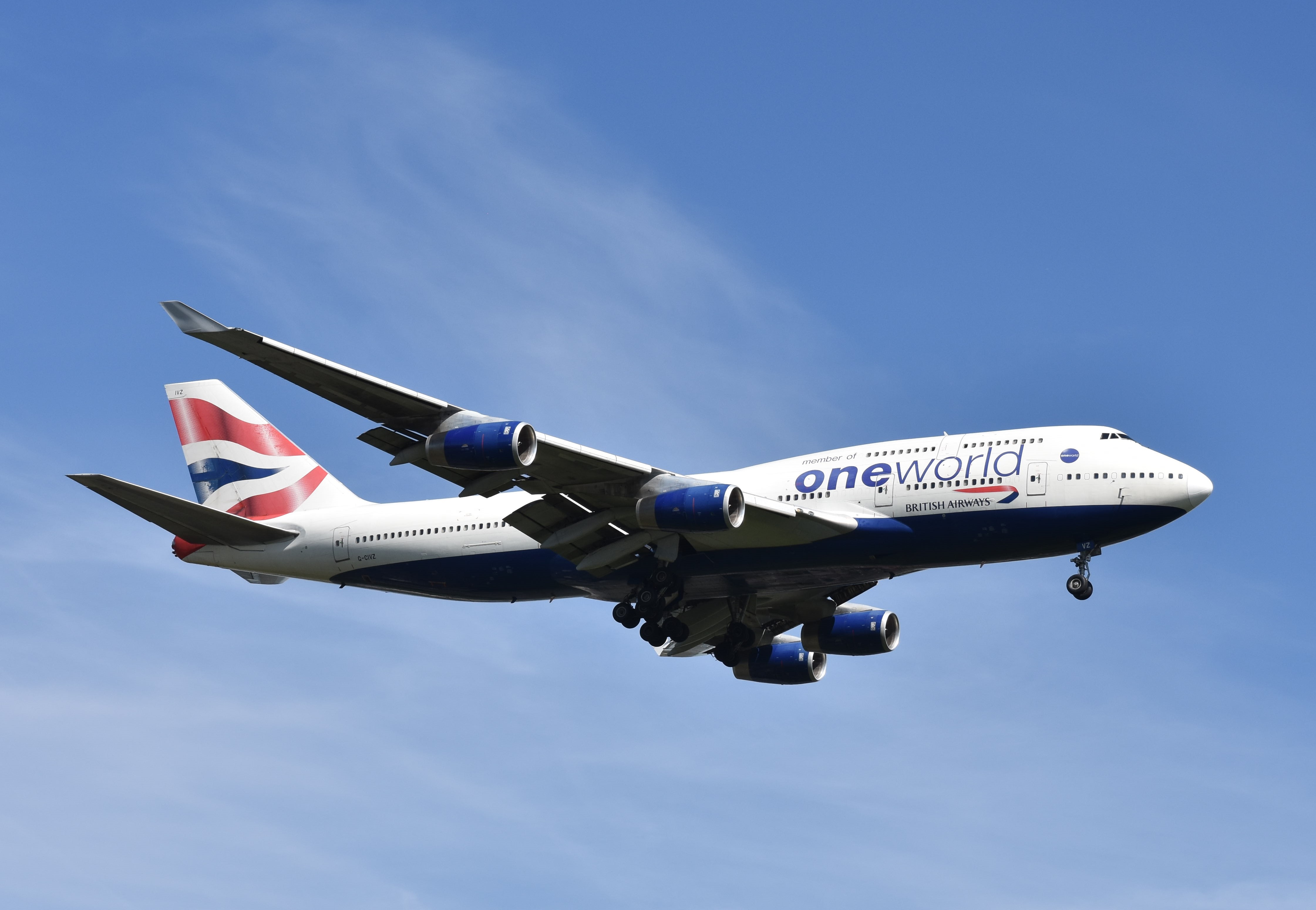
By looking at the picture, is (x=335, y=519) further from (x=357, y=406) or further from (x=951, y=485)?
(x=951, y=485)

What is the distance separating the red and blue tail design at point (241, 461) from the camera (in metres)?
49.3

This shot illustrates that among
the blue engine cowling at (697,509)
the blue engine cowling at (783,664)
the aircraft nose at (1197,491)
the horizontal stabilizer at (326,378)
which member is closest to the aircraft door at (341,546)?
the horizontal stabilizer at (326,378)

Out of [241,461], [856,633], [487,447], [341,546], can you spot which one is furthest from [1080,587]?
[241,461]

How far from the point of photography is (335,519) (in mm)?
47031

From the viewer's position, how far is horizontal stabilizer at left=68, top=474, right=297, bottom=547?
40.9 metres

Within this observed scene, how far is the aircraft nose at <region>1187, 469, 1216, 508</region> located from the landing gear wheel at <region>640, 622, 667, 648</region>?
14446 millimetres

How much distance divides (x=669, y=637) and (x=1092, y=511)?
12518 mm

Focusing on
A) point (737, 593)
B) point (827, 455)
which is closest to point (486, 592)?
point (737, 593)

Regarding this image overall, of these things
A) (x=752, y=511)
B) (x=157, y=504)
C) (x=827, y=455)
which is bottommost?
(x=157, y=504)

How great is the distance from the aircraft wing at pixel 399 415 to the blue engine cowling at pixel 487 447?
0.66 m

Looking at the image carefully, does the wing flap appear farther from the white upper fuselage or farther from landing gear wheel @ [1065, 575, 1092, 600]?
landing gear wheel @ [1065, 575, 1092, 600]

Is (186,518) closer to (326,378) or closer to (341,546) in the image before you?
(341,546)

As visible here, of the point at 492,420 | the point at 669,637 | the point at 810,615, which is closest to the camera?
the point at 492,420

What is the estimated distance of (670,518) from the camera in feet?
129
